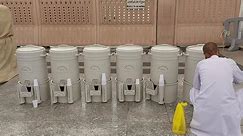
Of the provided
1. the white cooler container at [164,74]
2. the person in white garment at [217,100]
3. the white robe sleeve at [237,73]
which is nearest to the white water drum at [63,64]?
the white cooler container at [164,74]

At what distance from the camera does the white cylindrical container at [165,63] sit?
324 centimetres

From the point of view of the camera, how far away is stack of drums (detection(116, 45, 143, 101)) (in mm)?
3293

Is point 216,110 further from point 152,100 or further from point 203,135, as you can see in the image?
Answer: point 152,100

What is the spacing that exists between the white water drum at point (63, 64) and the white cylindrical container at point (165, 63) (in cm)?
104

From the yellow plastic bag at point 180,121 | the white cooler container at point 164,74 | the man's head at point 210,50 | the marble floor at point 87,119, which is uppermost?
the man's head at point 210,50

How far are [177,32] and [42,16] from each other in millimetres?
3210

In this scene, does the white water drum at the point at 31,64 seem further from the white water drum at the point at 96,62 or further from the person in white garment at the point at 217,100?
the person in white garment at the point at 217,100

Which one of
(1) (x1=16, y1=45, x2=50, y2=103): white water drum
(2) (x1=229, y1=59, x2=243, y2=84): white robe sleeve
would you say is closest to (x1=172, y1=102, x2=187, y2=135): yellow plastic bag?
(2) (x1=229, y1=59, x2=243, y2=84): white robe sleeve

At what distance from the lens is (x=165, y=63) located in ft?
10.7

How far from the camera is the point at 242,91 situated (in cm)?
237

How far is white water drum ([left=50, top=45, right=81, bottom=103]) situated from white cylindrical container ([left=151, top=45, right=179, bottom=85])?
104 cm

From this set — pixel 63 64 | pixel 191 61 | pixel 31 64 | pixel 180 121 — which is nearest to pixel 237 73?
pixel 180 121

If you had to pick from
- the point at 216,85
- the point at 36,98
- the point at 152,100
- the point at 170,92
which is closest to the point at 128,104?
the point at 152,100

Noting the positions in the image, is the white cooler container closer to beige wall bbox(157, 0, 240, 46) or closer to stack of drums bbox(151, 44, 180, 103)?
stack of drums bbox(151, 44, 180, 103)
